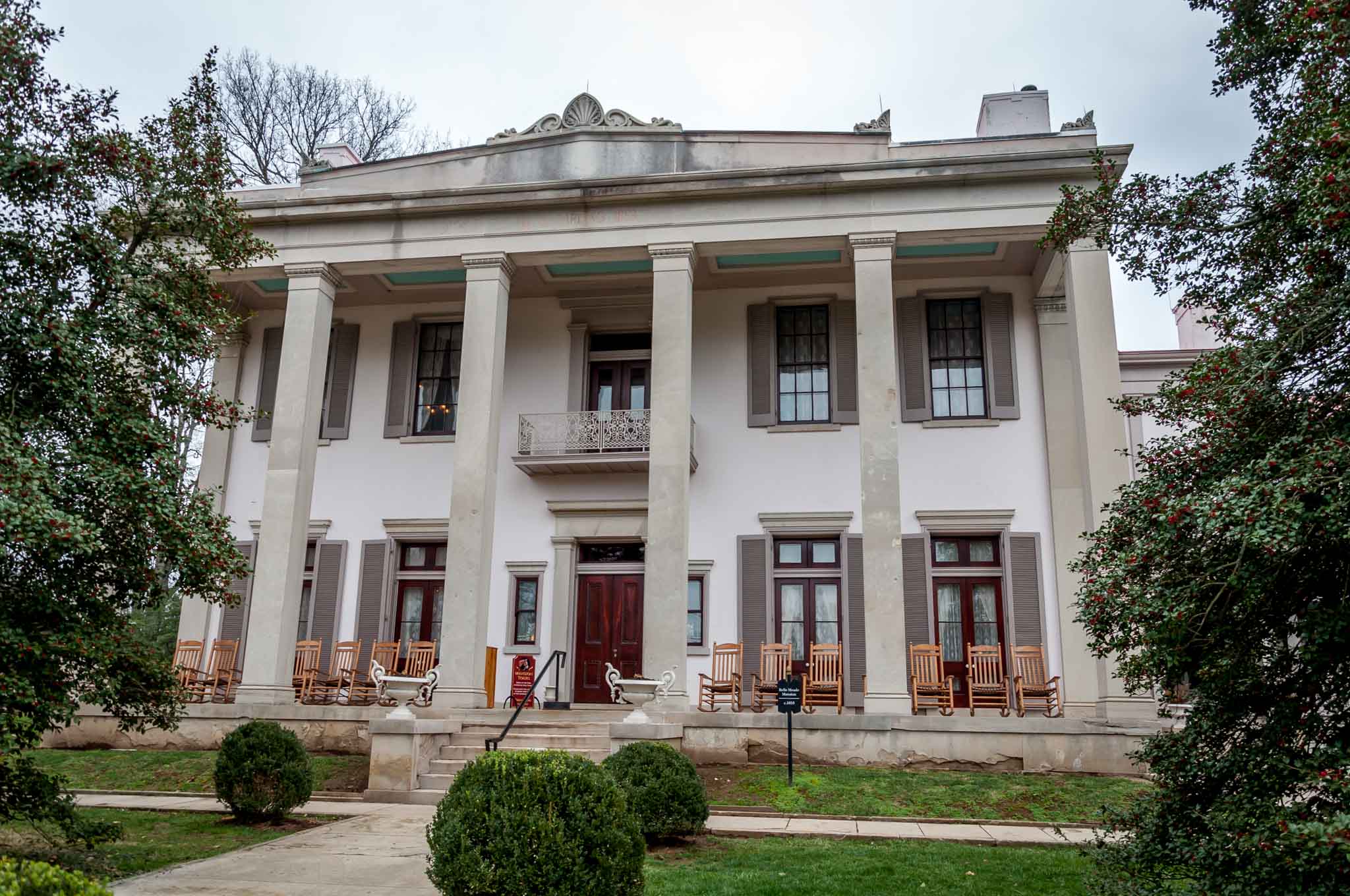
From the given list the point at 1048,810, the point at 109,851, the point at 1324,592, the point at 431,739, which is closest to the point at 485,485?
the point at 431,739

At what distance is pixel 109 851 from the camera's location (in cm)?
759

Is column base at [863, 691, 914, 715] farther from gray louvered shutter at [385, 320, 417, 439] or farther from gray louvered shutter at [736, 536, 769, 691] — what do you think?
gray louvered shutter at [385, 320, 417, 439]

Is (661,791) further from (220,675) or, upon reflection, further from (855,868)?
(220,675)

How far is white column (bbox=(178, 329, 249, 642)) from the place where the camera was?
17.9 m

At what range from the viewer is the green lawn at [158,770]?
11883mm

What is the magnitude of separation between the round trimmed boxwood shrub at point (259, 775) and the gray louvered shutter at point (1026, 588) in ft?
37.1

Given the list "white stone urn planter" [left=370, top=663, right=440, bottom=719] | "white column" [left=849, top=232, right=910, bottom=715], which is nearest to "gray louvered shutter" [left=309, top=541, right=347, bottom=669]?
"white stone urn planter" [left=370, top=663, right=440, bottom=719]

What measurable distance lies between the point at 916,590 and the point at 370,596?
9757mm

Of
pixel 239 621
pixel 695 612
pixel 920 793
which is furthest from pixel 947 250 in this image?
pixel 239 621

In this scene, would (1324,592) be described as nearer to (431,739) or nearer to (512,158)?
(431,739)

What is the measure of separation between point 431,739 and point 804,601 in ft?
24.0

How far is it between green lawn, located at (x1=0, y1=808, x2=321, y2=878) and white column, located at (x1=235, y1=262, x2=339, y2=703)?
183 inches

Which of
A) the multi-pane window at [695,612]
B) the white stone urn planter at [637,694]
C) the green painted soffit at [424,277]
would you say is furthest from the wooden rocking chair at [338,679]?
the green painted soffit at [424,277]

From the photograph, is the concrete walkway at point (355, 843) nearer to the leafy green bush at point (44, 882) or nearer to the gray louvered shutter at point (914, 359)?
the leafy green bush at point (44, 882)
